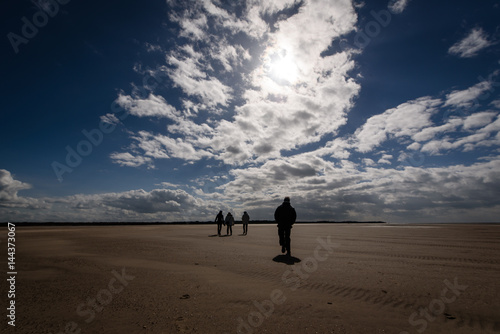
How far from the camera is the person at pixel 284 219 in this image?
10.7 metres

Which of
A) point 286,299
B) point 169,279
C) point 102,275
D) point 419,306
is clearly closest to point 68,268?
point 102,275

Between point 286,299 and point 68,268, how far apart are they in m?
6.81

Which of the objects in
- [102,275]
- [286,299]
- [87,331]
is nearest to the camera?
[87,331]

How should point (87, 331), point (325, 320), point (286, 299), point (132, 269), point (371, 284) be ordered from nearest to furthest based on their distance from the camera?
1. point (87, 331)
2. point (325, 320)
3. point (286, 299)
4. point (371, 284)
5. point (132, 269)

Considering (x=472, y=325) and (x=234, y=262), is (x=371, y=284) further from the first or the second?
(x=234, y=262)

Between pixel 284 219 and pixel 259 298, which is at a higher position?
pixel 284 219

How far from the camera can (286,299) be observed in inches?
Result: 186

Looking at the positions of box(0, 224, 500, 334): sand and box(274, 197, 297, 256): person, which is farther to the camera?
box(274, 197, 297, 256): person

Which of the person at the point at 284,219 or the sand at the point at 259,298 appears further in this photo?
the person at the point at 284,219

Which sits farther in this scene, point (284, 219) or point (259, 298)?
point (284, 219)

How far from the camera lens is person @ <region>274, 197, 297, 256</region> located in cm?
1067

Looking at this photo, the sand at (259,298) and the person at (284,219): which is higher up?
the person at (284,219)

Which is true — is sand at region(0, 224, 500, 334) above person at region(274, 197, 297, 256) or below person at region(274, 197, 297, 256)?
below

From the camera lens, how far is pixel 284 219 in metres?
10.9
